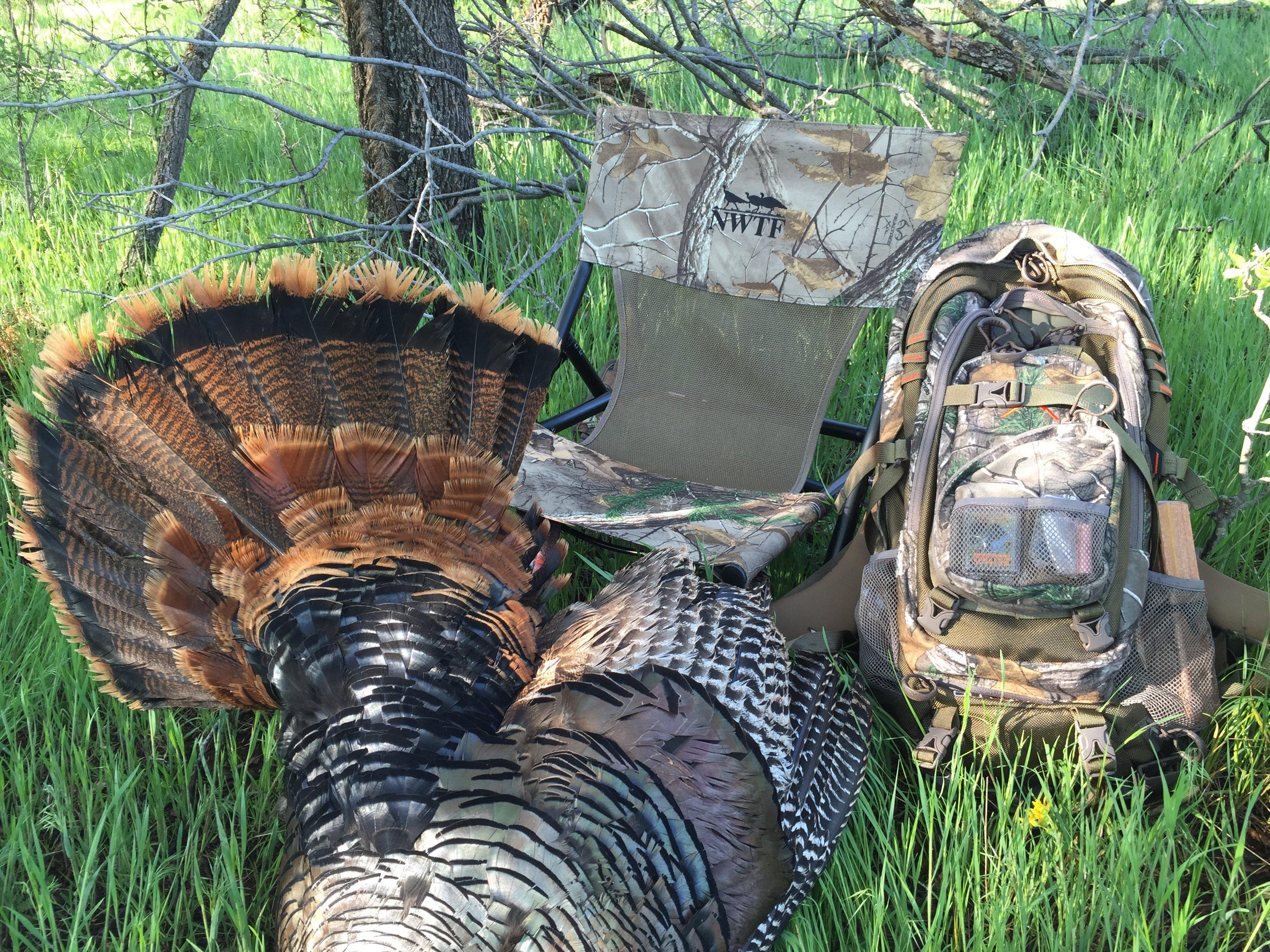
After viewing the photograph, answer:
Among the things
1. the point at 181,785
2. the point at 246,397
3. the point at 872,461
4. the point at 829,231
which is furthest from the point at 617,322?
the point at 181,785

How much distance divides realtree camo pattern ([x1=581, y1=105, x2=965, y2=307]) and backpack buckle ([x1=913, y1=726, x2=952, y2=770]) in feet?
4.47

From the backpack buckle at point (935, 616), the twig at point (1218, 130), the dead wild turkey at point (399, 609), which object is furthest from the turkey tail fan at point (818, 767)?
the twig at point (1218, 130)

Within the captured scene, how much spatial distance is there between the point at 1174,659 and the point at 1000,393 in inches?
25.4

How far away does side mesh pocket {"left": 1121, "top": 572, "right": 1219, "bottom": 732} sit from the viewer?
1.80 m

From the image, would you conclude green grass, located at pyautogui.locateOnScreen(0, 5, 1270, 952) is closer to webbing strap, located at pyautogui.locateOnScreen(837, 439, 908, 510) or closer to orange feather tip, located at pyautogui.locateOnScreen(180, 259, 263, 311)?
webbing strap, located at pyautogui.locateOnScreen(837, 439, 908, 510)

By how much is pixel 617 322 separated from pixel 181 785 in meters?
2.12

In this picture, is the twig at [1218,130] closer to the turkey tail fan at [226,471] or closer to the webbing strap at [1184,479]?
the webbing strap at [1184,479]

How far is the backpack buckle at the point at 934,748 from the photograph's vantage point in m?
1.82

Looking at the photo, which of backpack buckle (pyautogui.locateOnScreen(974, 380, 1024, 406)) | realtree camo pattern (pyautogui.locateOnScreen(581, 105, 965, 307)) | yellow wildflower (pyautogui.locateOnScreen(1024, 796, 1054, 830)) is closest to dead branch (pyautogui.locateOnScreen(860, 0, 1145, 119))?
realtree camo pattern (pyautogui.locateOnScreen(581, 105, 965, 307))

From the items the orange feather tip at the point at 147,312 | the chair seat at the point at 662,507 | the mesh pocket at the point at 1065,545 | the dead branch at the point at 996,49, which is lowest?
the chair seat at the point at 662,507

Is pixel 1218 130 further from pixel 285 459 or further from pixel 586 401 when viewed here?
pixel 285 459

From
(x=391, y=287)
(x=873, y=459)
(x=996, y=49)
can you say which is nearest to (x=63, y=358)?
(x=391, y=287)

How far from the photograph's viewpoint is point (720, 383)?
3010 mm

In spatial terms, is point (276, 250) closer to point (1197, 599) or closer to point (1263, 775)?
point (1197, 599)
